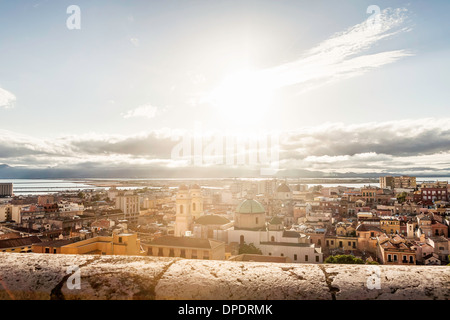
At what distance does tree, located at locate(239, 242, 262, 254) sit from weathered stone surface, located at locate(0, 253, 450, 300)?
19656 millimetres

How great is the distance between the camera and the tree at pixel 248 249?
67.7ft

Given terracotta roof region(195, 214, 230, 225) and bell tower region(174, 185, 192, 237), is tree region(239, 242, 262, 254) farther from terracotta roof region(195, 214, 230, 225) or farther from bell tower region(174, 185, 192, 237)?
bell tower region(174, 185, 192, 237)

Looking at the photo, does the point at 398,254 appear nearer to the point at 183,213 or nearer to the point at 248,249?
the point at 248,249

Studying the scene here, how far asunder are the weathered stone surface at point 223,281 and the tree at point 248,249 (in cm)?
1966

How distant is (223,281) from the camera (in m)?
1.38

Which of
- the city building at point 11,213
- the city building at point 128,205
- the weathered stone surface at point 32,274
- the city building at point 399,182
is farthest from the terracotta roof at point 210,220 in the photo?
the city building at point 399,182

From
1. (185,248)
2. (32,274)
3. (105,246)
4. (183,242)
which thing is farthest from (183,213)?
(32,274)

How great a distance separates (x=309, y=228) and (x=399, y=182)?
65.7 m

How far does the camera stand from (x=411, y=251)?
1986 cm

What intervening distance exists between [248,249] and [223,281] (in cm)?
2027

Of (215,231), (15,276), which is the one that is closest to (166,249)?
(215,231)
